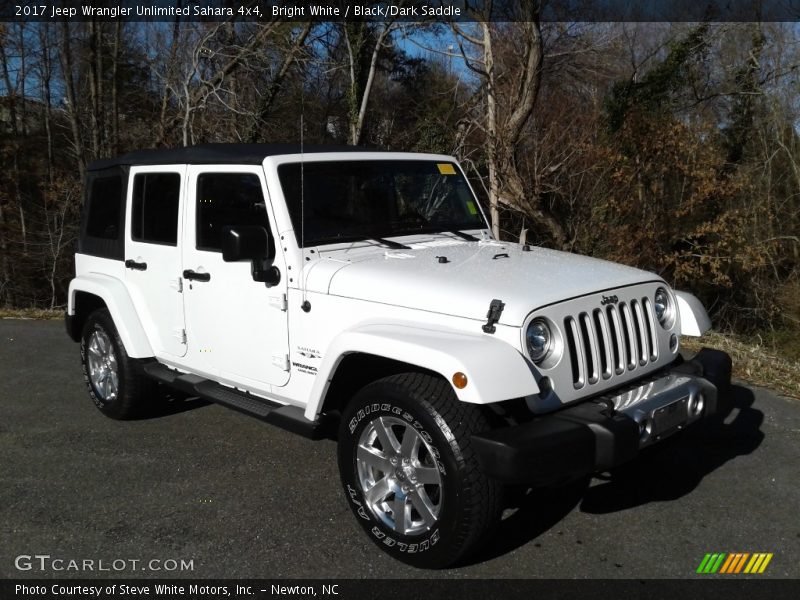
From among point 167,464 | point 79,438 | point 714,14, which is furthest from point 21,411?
point 714,14

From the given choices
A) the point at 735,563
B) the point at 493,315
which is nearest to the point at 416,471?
the point at 493,315

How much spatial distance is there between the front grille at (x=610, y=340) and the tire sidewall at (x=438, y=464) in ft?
2.31

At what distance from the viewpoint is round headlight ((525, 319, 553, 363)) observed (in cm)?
313

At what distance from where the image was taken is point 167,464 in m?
4.45

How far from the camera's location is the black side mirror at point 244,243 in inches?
145

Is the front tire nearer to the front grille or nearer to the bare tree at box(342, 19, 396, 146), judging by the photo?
the front grille

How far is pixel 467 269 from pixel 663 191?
11.3 meters

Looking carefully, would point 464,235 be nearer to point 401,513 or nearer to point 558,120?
point 401,513

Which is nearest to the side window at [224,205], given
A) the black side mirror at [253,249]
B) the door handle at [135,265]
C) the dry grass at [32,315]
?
the black side mirror at [253,249]

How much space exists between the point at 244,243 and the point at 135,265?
164cm

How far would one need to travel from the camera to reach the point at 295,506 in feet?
12.7

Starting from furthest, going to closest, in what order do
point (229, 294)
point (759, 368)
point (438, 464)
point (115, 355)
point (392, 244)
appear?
point (759, 368) → point (115, 355) → point (229, 294) → point (392, 244) → point (438, 464)

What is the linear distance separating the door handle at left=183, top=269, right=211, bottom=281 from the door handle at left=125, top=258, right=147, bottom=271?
1.75 ft
